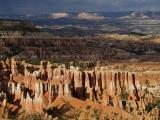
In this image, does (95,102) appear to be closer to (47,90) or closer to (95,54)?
(47,90)

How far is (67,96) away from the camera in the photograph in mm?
73625

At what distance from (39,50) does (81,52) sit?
16189 millimetres

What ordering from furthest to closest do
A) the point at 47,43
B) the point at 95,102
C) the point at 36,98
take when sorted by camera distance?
the point at 47,43, the point at 95,102, the point at 36,98

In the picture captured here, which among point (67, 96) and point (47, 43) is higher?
point (67, 96)

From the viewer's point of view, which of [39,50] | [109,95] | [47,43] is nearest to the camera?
[109,95]

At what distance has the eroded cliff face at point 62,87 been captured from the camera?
236 ft

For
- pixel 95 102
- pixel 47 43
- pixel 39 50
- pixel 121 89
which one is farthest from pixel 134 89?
pixel 47 43

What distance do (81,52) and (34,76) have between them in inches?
4292

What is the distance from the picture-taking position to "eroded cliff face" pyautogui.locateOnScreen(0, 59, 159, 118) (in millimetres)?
72000

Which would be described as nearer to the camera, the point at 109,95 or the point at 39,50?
the point at 109,95

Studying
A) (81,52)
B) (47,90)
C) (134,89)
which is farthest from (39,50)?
(47,90)

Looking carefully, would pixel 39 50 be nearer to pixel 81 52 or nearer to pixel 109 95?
pixel 81 52

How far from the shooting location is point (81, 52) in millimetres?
189375

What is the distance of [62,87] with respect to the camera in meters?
74.6
